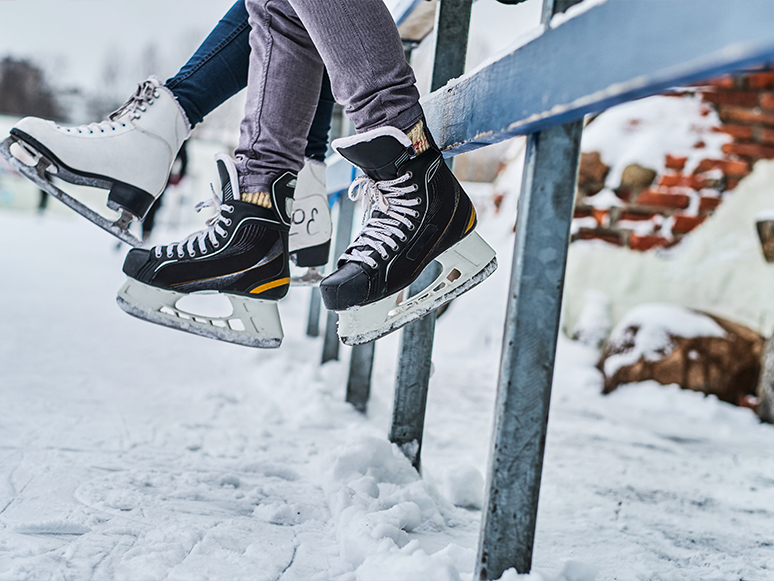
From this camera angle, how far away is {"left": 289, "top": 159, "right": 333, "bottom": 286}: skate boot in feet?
3.23

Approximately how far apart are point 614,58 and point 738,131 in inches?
99.7

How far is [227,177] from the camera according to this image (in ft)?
2.63

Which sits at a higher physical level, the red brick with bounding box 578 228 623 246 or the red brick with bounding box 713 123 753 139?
the red brick with bounding box 713 123 753 139

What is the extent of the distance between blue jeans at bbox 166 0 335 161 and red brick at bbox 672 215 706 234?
2048 millimetres

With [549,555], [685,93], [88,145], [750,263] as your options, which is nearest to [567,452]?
[549,555]

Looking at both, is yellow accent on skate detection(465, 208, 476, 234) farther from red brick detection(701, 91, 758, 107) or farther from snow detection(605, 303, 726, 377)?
red brick detection(701, 91, 758, 107)

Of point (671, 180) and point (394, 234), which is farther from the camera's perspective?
point (671, 180)

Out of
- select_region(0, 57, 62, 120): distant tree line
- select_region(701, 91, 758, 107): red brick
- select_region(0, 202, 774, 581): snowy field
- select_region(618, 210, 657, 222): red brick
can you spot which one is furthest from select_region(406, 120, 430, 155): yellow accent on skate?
select_region(0, 57, 62, 120): distant tree line

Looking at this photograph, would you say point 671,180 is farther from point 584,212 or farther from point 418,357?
point 418,357

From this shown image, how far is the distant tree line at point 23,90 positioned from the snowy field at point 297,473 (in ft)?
56.8

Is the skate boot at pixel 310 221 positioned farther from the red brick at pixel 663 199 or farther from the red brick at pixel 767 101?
the red brick at pixel 767 101

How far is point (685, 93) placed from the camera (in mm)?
2598

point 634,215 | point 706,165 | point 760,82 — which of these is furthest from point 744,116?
point 634,215

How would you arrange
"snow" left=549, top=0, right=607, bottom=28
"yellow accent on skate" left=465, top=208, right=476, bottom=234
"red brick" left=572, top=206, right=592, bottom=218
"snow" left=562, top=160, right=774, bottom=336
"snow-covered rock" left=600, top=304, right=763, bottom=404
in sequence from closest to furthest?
"snow" left=549, top=0, right=607, bottom=28 → "yellow accent on skate" left=465, top=208, right=476, bottom=234 → "snow-covered rock" left=600, top=304, right=763, bottom=404 → "snow" left=562, top=160, right=774, bottom=336 → "red brick" left=572, top=206, right=592, bottom=218
